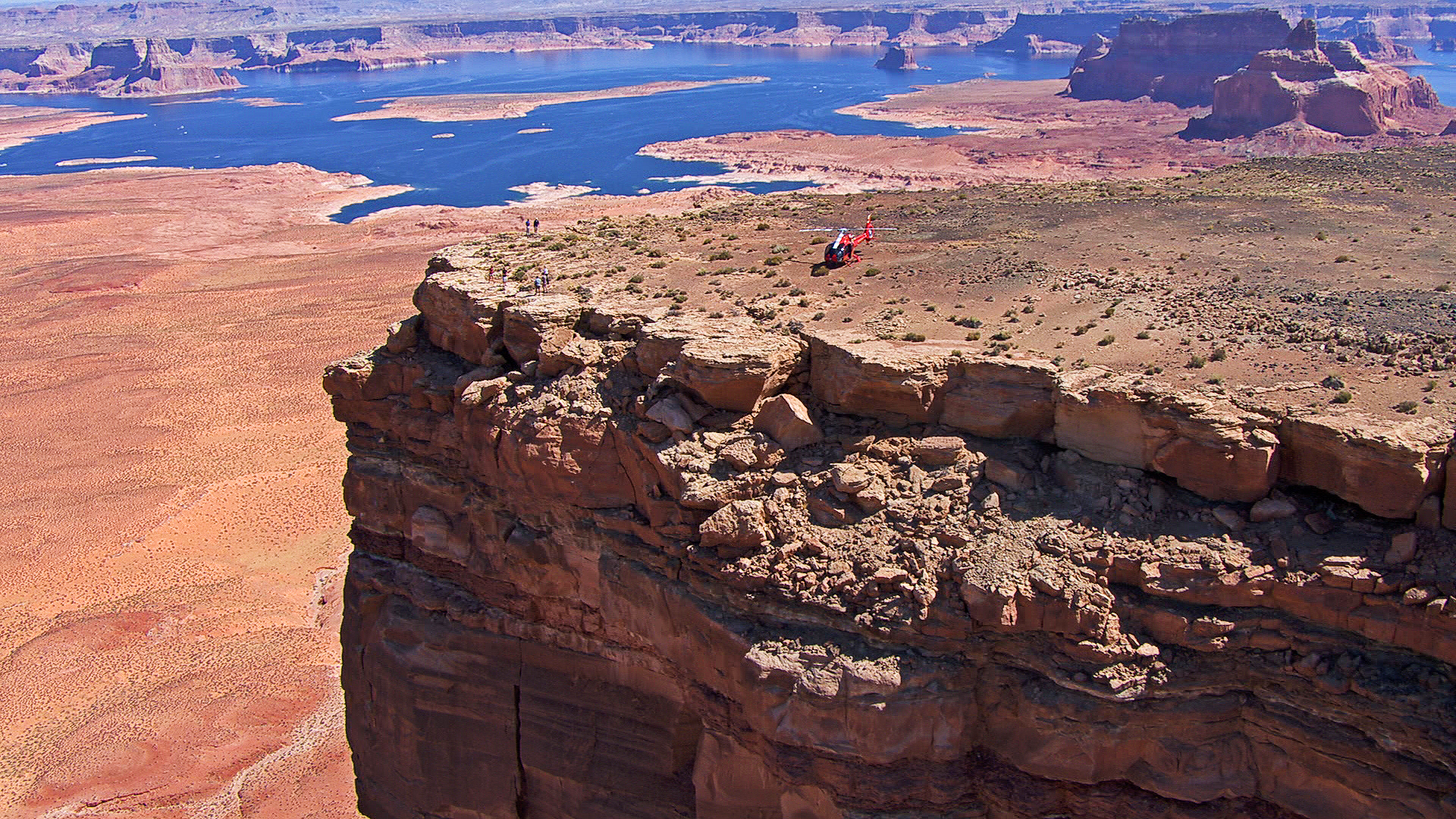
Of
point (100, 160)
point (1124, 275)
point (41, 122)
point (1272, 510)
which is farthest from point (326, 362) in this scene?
point (41, 122)

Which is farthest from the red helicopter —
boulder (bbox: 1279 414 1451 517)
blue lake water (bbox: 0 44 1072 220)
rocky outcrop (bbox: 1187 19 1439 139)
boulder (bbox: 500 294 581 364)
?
rocky outcrop (bbox: 1187 19 1439 139)

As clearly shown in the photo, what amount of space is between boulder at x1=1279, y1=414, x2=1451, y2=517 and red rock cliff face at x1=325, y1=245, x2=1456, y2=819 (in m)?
0.04

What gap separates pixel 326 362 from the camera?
210ft

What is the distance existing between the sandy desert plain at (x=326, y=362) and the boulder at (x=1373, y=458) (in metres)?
1.07

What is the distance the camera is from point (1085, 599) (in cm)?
1488

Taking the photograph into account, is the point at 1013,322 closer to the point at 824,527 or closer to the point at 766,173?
the point at 824,527

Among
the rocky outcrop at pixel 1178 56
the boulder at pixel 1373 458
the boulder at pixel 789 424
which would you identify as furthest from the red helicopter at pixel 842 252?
the rocky outcrop at pixel 1178 56

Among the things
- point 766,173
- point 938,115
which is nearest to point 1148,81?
point 938,115

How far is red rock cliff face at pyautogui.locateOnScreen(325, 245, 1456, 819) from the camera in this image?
14.3 meters

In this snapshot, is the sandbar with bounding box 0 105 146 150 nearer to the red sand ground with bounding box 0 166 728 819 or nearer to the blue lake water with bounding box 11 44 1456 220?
the blue lake water with bounding box 11 44 1456 220

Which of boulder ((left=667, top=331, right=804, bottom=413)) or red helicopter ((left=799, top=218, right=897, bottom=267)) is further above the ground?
red helicopter ((left=799, top=218, right=897, bottom=267))

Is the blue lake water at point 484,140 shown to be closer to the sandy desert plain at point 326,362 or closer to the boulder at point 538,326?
the sandy desert plain at point 326,362

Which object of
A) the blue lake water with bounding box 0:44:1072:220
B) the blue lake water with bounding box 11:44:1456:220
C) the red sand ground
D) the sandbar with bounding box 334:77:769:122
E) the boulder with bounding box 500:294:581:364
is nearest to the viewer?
the boulder with bounding box 500:294:581:364

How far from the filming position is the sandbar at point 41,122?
17025 centimetres
